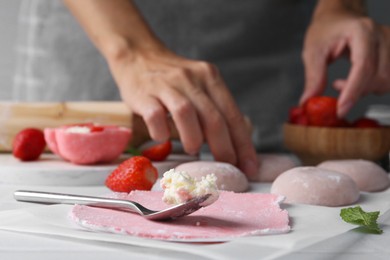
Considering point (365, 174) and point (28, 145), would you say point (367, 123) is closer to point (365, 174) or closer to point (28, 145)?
point (365, 174)

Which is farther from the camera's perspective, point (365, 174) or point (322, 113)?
point (322, 113)

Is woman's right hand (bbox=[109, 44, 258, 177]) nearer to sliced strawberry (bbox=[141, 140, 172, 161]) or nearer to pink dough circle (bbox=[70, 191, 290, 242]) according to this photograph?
sliced strawberry (bbox=[141, 140, 172, 161])

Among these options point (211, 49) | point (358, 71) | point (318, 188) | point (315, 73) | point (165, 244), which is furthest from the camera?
point (211, 49)

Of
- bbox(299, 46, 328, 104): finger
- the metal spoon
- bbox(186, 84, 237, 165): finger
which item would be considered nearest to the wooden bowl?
bbox(186, 84, 237, 165): finger

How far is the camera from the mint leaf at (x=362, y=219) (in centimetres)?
86

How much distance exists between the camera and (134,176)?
1.10 m

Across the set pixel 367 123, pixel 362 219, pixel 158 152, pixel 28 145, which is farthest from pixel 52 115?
pixel 362 219

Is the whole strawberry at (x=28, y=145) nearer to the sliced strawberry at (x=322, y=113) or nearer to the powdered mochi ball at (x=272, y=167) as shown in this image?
the powdered mochi ball at (x=272, y=167)

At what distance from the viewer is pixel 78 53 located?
6.80ft

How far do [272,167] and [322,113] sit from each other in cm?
23

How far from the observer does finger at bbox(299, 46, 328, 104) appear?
1.71 meters

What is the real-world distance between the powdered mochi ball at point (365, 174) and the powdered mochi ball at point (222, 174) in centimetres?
20

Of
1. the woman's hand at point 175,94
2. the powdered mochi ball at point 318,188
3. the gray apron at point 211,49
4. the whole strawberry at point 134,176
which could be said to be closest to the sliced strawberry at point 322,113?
the woman's hand at point 175,94

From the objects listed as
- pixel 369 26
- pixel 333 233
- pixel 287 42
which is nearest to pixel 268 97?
pixel 287 42
